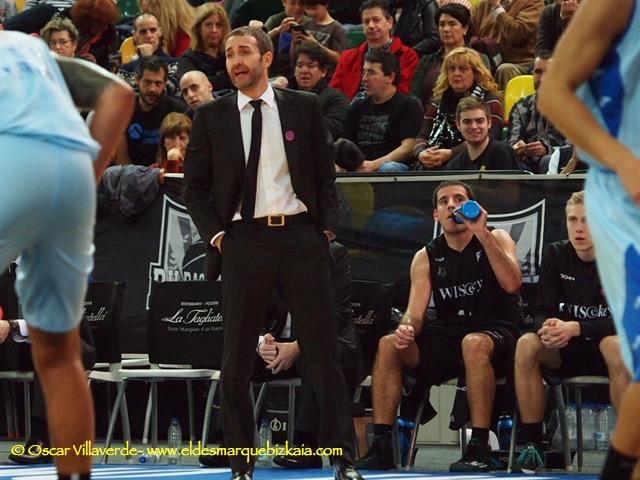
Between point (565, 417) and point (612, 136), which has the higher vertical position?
point (612, 136)

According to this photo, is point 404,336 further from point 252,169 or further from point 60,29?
point 60,29

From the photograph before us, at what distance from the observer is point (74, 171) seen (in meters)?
3.76

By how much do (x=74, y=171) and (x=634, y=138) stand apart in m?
1.51

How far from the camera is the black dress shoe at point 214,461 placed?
26.5 ft

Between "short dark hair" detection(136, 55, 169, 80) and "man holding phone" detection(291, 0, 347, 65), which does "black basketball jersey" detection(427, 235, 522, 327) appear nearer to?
"short dark hair" detection(136, 55, 169, 80)

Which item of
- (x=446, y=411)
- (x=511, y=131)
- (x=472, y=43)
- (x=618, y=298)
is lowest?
(x=446, y=411)

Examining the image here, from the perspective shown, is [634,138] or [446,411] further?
[446,411]

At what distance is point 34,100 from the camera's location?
3.78 m

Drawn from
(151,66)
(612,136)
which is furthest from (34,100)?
(151,66)

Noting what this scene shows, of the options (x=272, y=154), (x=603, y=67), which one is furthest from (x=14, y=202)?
(x=272, y=154)

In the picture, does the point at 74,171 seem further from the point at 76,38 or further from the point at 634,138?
the point at 76,38

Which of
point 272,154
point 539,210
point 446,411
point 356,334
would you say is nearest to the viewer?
point 272,154

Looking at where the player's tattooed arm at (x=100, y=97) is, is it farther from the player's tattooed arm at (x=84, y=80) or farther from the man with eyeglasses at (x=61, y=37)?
the man with eyeglasses at (x=61, y=37)

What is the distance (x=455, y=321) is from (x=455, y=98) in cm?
263
